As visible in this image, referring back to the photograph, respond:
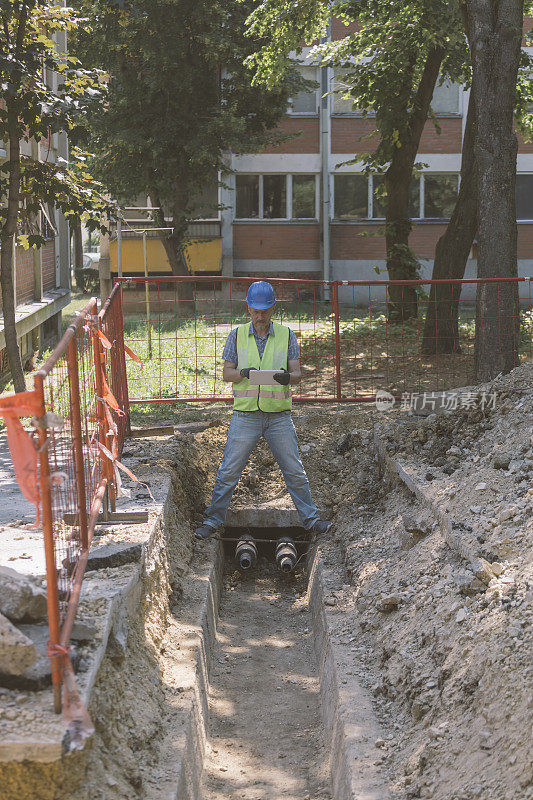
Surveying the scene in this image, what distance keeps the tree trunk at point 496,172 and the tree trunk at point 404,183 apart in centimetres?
574

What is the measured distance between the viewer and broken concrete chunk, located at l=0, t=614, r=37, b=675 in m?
3.38

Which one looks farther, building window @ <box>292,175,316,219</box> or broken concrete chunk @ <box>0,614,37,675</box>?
building window @ <box>292,175,316,219</box>

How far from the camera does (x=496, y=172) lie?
1004cm

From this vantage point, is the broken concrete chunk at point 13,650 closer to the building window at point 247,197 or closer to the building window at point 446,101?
the building window at point 247,197

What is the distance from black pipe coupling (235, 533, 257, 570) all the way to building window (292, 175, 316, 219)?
2059 centimetres

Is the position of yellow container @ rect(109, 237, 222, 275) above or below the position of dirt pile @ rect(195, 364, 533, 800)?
above

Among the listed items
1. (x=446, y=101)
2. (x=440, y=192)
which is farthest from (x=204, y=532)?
(x=446, y=101)

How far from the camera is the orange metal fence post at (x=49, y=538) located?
322 centimetres

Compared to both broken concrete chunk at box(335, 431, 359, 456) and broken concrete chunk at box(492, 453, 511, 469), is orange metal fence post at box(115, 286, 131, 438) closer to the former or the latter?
broken concrete chunk at box(335, 431, 359, 456)

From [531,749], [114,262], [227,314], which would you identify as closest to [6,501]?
[531,749]

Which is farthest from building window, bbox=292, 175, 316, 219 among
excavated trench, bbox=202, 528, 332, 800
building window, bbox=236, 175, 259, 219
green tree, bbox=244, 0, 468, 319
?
excavated trench, bbox=202, 528, 332, 800

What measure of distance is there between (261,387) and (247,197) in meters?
21.3

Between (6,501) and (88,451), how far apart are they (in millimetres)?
1735

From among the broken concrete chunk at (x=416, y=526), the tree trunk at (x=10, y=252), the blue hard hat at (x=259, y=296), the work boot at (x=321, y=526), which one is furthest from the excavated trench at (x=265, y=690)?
the tree trunk at (x=10, y=252)
